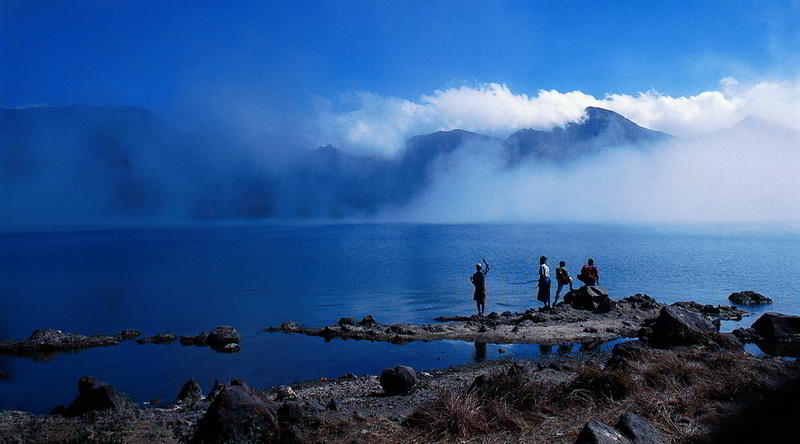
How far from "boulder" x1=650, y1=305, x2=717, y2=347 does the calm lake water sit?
324cm

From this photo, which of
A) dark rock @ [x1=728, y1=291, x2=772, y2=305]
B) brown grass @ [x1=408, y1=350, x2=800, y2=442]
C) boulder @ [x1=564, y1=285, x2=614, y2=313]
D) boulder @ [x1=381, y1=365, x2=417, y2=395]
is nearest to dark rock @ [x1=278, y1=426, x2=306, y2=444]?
brown grass @ [x1=408, y1=350, x2=800, y2=442]

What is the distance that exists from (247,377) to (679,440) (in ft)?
46.9

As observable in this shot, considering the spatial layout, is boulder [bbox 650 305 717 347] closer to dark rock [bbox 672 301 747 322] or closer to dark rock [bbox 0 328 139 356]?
dark rock [bbox 672 301 747 322]

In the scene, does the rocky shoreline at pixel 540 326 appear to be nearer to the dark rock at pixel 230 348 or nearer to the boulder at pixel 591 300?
the boulder at pixel 591 300

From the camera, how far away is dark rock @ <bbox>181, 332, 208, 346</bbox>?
78.8ft

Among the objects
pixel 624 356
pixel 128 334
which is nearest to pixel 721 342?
pixel 624 356

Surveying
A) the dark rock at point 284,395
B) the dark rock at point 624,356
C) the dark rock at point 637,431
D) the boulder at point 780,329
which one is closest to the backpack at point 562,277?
the boulder at point 780,329

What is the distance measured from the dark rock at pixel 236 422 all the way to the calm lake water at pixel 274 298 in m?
9.46

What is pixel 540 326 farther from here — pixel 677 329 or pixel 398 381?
pixel 398 381

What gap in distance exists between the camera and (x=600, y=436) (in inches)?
265

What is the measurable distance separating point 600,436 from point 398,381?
728cm

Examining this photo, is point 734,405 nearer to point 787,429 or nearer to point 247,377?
point 787,429

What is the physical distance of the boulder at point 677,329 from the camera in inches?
732

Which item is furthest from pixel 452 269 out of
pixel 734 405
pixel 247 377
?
pixel 734 405
